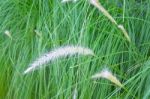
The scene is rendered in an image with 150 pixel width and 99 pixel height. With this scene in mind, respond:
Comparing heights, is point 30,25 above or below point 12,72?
above

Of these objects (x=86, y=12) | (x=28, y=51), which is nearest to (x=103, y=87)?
(x=86, y=12)

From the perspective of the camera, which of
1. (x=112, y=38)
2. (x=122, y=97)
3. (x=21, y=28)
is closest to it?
(x=122, y=97)

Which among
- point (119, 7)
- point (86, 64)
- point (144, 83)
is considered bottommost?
point (144, 83)

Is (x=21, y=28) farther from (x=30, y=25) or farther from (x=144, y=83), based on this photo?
(x=144, y=83)

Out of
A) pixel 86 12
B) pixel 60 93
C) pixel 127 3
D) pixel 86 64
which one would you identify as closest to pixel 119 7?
pixel 127 3

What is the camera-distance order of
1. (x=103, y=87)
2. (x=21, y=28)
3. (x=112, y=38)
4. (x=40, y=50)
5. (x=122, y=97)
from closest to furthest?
(x=122, y=97) → (x=103, y=87) → (x=112, y=38) → (x=40, y=50) → (x=21, y=28)

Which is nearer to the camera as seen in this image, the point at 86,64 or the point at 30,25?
the point at 86,64
